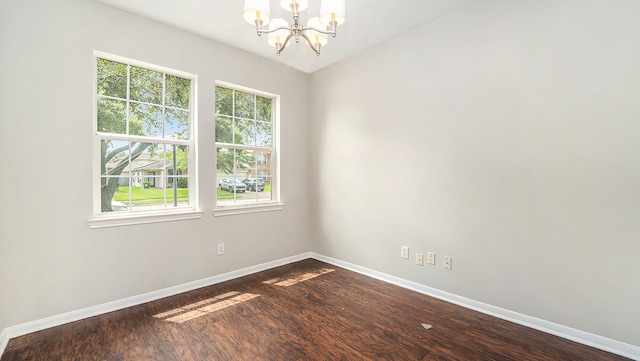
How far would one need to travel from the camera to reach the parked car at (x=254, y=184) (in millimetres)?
3529

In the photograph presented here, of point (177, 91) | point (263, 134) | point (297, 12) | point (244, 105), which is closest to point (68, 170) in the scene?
point (177, 91)

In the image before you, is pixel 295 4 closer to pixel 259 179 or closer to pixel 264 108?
pixel 264 108

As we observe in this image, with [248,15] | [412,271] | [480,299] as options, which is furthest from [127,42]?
[480,299]

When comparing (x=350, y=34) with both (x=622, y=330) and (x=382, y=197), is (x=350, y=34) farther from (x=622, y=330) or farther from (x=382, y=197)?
(x=622, y=330)

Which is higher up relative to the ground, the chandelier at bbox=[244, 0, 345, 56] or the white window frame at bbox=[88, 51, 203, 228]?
the chandelier at bbox=[244, 0, 345, 56]

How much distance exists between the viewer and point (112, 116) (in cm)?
254

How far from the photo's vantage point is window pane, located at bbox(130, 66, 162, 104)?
8.71 ft

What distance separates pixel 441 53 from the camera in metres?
2.68

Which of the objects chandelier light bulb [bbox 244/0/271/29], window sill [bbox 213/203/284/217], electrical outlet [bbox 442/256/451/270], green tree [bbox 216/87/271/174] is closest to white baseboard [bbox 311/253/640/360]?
→ electrical outlet [bbox 442/256/451/270]

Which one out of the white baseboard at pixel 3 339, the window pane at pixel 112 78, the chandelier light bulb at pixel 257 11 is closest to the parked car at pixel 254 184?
the window pane at pixel 112 78

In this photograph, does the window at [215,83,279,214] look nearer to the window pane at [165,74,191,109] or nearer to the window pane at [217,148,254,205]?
the window pane at [217,148,254,205]

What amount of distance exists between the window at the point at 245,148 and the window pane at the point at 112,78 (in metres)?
0.91

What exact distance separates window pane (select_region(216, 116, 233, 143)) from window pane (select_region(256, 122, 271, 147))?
1.28 ft

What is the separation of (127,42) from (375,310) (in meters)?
3.40
